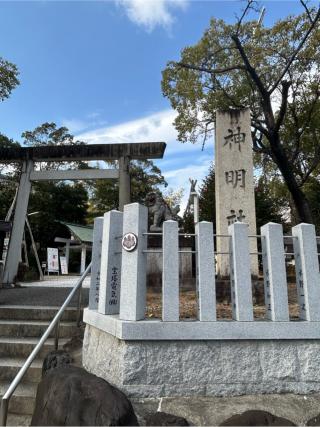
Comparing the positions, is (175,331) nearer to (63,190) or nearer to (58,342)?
(58,342)

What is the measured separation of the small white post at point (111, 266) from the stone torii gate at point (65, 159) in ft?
14.7

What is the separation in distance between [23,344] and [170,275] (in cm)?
239

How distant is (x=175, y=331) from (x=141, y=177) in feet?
82.5

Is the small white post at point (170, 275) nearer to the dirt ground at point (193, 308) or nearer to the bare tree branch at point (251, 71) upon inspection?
the dirt ground at point (193, 308)

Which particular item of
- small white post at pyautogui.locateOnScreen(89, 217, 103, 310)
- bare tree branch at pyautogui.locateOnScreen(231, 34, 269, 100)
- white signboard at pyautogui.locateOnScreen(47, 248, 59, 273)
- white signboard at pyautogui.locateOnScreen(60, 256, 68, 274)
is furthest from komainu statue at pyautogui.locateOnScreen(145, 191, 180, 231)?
white signboard at pyautogui.locateOnScreen(60, 256, 68, 274)

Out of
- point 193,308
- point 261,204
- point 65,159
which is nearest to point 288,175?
point 65,159

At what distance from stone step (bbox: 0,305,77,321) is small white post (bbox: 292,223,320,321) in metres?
3.38

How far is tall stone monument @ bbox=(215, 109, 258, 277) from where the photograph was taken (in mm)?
7327

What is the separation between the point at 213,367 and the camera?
11.7 ft

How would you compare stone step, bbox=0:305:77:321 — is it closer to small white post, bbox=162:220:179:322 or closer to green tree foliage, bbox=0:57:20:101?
small white post, bbox=162:220:179:322

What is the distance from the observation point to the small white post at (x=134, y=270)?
11.9ft

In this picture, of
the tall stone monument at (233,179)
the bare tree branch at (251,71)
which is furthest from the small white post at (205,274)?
the bare tree branch at (251,71)

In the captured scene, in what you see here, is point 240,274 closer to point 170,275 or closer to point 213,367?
point 170,275

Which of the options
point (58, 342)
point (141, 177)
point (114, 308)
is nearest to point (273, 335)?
point (114, 308)
